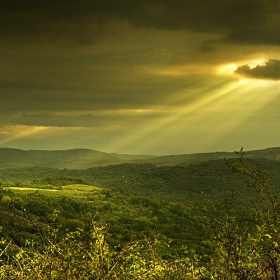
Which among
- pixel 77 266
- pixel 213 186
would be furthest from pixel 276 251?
pixel 213 186

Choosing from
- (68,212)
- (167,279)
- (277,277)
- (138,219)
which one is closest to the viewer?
(277,277)

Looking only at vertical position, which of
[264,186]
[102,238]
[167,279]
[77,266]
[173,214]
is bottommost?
[173,214]

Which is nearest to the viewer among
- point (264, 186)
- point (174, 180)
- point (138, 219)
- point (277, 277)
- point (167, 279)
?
point (277, 277)

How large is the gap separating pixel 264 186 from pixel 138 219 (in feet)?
234

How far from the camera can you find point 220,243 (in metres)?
7.71

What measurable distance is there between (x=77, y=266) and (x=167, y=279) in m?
2.23

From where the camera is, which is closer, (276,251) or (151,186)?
(276,251)

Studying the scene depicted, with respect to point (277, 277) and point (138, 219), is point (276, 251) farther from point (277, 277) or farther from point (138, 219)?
Result: point (138, 219)

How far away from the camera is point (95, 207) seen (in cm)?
7838

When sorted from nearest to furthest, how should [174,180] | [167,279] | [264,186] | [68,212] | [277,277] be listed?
[277,277]
[264,186]
[167,279]
[68,212]
[174,180]

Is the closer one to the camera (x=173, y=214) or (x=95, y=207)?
(x=95, y=207)

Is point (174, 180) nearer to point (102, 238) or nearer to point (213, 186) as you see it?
point (213, 186)

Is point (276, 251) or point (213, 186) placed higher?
point (276, 251)

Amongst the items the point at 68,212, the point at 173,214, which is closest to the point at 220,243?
the point at 68,212
